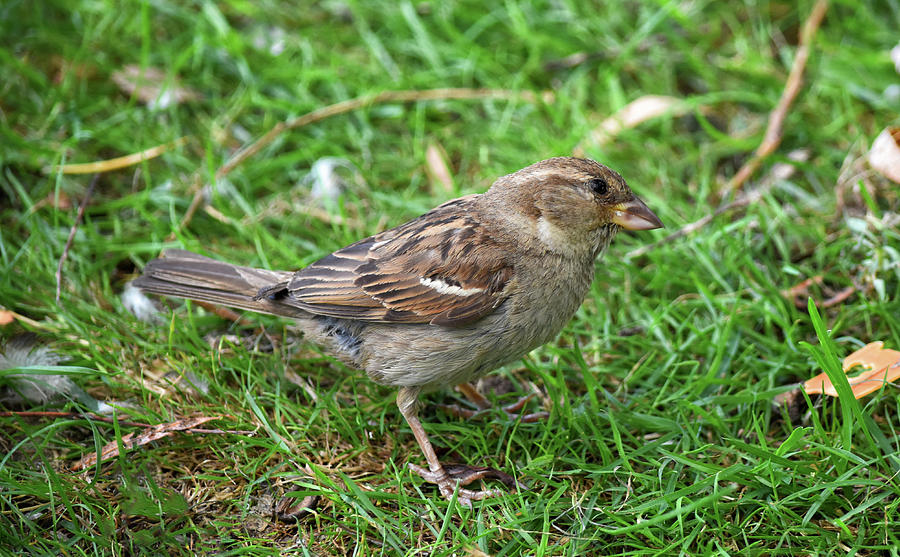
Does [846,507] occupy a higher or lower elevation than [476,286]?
lower

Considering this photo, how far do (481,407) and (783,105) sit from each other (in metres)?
2.87

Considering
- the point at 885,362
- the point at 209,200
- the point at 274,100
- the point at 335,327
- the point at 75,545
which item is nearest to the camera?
the point at 75,545

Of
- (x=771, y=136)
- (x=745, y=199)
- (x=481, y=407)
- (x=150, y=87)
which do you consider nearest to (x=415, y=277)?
(x=481, y=407)

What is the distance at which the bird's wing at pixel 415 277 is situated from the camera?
351cm

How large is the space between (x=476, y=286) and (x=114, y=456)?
1.60 meters

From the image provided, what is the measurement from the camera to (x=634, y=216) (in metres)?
3.66

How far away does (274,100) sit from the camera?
18.2 ft

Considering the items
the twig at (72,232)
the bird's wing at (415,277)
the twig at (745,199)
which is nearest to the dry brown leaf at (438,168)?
the twig at (745,199)

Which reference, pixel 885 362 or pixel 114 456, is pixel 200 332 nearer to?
pixel 114 456

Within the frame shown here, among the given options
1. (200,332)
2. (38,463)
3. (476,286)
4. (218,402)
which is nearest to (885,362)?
(476,286)

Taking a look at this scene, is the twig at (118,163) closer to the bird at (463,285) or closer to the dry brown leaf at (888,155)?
the bird at (463,285)

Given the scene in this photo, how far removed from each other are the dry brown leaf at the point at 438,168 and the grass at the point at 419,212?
0.06 metres

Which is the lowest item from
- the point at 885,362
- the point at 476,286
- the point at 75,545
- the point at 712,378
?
the point at 75,545

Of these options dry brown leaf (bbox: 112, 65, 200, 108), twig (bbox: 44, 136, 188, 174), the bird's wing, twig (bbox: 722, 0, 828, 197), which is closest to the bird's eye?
the bird's wing
